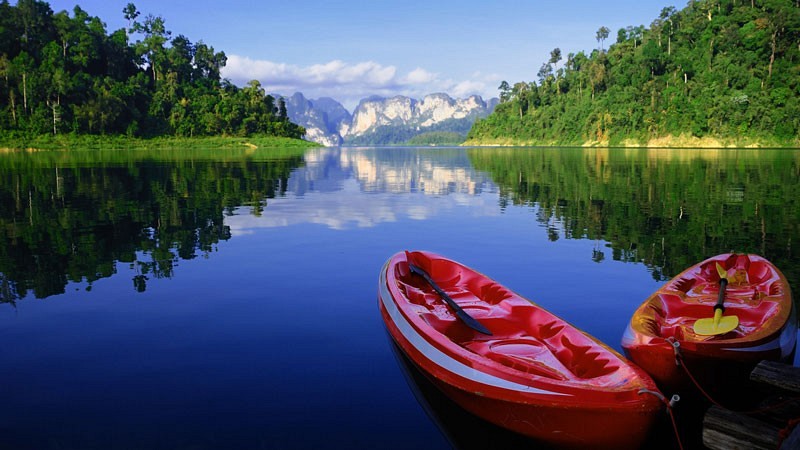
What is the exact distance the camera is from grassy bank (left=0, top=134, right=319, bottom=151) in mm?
96613

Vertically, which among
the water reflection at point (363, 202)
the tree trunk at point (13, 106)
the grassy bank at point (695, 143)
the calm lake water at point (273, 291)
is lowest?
the calm lake water at point (273, 291)

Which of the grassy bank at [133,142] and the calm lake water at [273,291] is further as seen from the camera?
the grassy bank at [133,142]

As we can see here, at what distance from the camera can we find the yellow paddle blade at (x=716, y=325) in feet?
25.3

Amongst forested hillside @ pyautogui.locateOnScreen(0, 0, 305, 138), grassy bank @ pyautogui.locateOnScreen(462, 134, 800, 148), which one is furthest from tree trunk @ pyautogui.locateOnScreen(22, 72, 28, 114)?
grassy bank @ pyautogui.locateOnScreen(462, 134, 800, 148)

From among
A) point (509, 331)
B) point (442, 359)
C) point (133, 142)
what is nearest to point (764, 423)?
point (442, 359)

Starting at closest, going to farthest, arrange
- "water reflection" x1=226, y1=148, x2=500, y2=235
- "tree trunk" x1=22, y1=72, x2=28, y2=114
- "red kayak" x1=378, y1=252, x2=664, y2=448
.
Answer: "red kayak" x1=378, y1=252, x2=664, y2=448 < "water reflection" x1=226, y1=148, x2=500, y2=235 < "tree trunk" x1=22, y1=72, x2=28, y2=114

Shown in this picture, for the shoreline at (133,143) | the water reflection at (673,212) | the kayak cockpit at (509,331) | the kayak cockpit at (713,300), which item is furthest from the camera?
the shoreline at (133,143)

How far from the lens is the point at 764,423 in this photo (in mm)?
5320

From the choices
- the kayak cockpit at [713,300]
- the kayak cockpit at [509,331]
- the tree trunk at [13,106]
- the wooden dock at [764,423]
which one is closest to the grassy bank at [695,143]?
the kayak cockpit at [713,300]

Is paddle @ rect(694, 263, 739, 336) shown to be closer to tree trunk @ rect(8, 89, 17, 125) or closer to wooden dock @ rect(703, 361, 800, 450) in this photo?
wooden dock @ rect(703, 361, 800, 450)

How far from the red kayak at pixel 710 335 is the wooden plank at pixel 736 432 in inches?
63.7

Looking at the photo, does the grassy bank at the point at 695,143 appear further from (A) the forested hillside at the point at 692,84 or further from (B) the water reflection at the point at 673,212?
(B) the water reflection at the point at 673,212

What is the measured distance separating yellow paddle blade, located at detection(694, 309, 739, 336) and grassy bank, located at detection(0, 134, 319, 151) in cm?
11165

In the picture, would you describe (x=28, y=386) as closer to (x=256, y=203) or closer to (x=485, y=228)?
(x=485, y=228)
